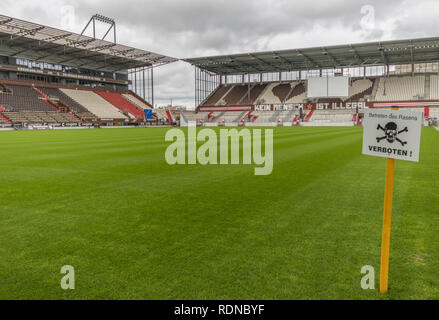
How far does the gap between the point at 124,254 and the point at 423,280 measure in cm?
307

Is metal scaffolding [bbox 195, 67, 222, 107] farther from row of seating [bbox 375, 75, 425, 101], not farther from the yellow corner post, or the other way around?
the yellow corner post

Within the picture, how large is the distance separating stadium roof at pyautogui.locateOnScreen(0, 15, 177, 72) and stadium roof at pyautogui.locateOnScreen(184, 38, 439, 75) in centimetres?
1158

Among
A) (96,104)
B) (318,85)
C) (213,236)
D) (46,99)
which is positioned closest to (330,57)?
(318,85)

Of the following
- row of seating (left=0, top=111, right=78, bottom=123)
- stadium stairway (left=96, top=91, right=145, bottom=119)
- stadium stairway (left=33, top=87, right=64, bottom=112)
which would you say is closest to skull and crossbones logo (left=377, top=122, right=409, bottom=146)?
row of seating (left=0, top=111, right=78, bottom=123)

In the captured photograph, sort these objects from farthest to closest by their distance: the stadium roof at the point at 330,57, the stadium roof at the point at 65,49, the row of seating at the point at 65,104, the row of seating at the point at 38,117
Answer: the stadium roof at the point at 330,57 → the row of seating at the point at 65,104 → the row of seating at the point at 38,117 → the stadium roof at the point at 65,49

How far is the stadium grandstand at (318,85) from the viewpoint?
55750mm

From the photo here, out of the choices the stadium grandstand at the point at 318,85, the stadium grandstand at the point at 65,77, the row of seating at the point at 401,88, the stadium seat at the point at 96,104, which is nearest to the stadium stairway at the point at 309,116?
the stadium grandstand at the point at 318,85

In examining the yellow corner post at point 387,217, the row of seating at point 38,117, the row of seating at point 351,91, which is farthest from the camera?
the row of seating at point 351,91

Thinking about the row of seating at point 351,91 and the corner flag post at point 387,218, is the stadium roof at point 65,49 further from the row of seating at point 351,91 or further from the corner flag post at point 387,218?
the corner flag post at point 387,218

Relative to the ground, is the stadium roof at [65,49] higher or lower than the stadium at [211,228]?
higher

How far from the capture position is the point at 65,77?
Result: 65.1 metres

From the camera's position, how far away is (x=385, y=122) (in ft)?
9.03

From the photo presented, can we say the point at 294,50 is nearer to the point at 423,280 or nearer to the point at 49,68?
the point at 49,68

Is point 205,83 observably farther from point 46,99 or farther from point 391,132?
point 391,132
